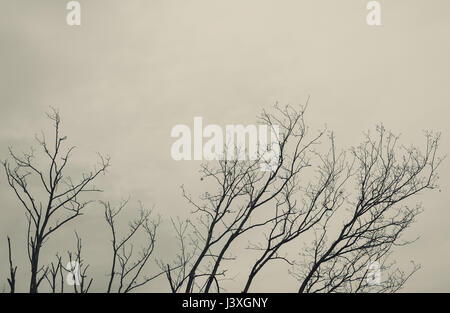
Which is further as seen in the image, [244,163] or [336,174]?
[336,174]

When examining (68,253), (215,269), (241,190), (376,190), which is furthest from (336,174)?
(68,253)

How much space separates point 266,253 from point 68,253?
454cm
